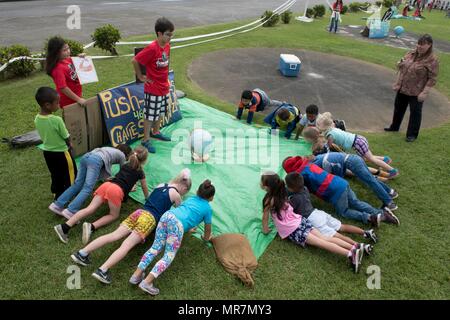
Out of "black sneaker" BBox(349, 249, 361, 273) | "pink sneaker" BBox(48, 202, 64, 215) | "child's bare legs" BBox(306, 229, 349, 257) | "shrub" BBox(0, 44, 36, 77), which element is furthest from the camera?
"shrub" BBox(0, 44, 36, 77)

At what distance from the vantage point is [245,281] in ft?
13.7

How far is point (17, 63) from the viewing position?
939cm

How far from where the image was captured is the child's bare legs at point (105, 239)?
4176 mm

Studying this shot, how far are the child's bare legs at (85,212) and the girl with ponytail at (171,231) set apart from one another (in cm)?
107

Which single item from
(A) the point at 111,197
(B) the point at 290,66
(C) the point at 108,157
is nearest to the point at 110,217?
Result: (A) the point at 111,197

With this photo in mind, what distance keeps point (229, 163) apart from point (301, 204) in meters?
1.79

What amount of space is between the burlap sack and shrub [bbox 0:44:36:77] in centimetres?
782

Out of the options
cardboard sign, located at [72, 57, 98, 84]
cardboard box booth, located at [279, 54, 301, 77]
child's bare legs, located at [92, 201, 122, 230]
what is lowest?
child's bare legs, located at [92, 201, 122, 230]

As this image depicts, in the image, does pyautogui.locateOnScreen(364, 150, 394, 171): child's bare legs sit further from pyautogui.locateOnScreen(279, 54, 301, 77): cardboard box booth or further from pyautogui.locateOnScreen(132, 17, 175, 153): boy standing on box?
pyautogui.locateOnScreen(279, 54, 301, 77): cardboard box booth

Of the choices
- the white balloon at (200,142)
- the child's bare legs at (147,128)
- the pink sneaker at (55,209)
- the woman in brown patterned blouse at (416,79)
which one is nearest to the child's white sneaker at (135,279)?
the pink sneaker at (55,209)

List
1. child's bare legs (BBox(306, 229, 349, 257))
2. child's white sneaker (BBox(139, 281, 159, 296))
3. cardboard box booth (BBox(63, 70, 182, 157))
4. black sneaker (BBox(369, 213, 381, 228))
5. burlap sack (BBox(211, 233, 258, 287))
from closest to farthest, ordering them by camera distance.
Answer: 1. child's white sneaker (BBox(139, 281, 159, 296))
2. burlap sack (BBox(211, 233, 258, 287))
3. child's bare legs (BBox(306, 229, 349, 257))
4. black sneaker (BBox(369, 213, 381, 228))
5. cardboard box booth (BBox(63, 70, 182, 157))

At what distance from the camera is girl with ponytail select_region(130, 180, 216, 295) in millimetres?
3986

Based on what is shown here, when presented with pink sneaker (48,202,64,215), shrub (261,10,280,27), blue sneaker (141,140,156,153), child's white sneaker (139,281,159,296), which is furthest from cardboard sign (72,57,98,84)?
shrub (261,10,280,27)

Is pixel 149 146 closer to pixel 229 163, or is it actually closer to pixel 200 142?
pixel 200 142
